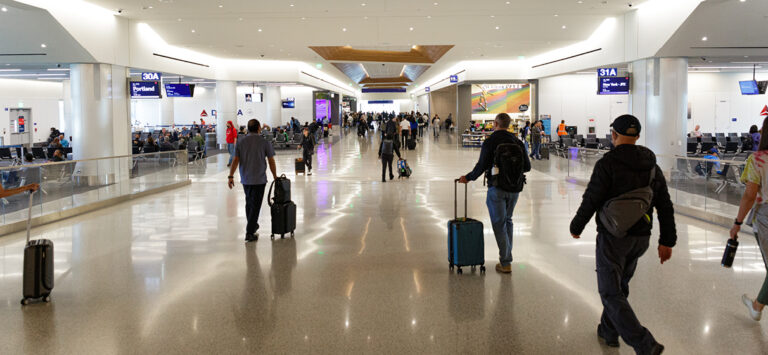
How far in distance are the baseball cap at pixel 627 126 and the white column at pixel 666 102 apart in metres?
15.0

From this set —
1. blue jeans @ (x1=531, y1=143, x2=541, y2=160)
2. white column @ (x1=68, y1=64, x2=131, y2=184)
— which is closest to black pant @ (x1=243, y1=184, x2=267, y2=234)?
white column @ (x1=68, y1=64, x2=131, y2=184)

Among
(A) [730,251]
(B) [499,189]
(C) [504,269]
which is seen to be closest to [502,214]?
(B) [499,189]

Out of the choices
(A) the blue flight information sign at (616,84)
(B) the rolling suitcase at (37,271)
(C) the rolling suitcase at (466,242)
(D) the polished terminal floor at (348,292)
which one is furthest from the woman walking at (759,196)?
(A) the blue flight information sign at (616,84)

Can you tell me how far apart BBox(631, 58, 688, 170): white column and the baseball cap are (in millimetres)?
14961

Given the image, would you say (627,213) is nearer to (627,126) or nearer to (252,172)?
(627,126)

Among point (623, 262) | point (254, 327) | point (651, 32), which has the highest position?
point (651, 32)

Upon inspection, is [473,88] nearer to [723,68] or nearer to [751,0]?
[723,68]

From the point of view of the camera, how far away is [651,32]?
16.9 metres

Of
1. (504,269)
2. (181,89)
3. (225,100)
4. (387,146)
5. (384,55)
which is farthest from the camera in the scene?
(225,100)

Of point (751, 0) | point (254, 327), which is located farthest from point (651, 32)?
point (254, 327)

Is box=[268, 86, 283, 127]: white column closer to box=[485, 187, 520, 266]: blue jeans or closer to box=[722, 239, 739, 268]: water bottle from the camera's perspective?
box=[485, 187, 520, 266]: blue jeans

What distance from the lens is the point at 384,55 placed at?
94.3 feet

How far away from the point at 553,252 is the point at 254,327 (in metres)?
4.12

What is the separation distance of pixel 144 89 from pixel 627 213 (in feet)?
58.1
